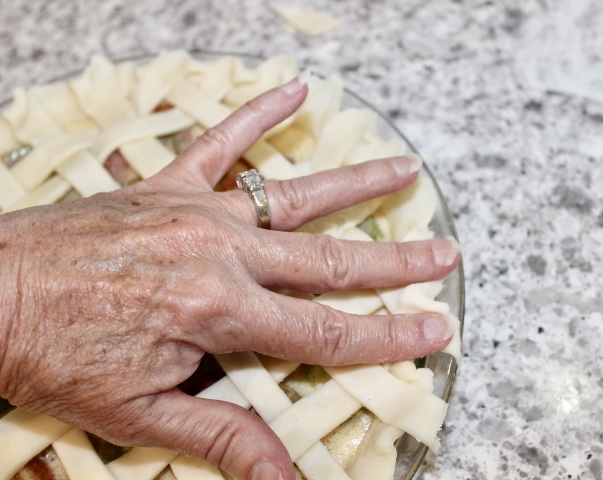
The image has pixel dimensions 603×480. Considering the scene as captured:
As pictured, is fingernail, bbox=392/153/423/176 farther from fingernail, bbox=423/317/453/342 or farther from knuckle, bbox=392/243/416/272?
fingernail, bbox=423/317/453/342

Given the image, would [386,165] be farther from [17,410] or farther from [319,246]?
[17,410]

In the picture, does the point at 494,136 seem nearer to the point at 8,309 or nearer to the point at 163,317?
the point at 163,317

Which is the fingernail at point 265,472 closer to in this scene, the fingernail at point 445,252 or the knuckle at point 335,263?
the knuckle at point 335,263

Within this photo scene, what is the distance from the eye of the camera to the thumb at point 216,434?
2.52 ft

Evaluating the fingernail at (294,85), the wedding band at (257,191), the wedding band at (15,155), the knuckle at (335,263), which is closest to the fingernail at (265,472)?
the knuckle at (335,263)

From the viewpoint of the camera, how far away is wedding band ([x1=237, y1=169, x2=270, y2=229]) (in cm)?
99

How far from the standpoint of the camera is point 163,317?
81 centimetres

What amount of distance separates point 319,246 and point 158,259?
0.25 meters

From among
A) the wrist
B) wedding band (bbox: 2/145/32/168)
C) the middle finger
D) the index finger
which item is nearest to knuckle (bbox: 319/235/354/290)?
the middle finger

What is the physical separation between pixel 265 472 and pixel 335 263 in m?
0.33

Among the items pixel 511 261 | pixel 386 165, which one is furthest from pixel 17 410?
pixel 511 261

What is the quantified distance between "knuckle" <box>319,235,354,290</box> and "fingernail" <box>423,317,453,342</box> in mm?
140

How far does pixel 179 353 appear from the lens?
832 millimetres

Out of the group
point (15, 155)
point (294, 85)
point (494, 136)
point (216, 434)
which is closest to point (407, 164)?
point (294, 85)
